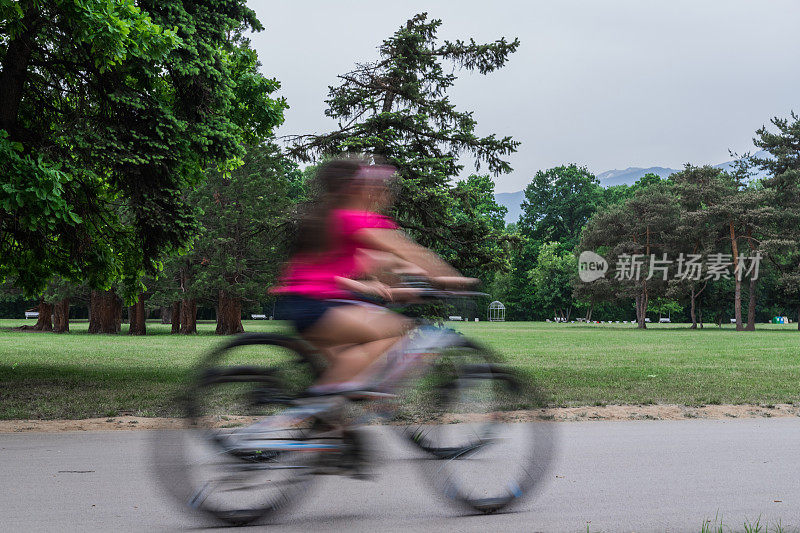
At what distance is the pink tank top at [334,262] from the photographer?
4383mm

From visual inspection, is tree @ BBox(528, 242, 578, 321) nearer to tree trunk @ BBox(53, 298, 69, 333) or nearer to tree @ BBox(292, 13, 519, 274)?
tree trunk @ BBox(53, 298, 69, 333)

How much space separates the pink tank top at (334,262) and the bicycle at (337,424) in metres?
0.32

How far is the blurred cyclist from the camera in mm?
4336

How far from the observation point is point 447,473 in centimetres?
441

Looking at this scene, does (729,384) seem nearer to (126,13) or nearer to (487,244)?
(487,244)

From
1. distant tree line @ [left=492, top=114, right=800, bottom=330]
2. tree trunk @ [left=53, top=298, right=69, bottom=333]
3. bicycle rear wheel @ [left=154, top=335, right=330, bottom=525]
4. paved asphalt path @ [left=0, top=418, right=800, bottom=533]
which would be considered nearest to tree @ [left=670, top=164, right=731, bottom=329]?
distant tree line @ [left=492, top=114, right=800, bottom=330]

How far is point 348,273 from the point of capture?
4406 mm

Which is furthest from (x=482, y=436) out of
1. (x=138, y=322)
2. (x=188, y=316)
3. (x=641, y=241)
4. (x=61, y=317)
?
(x=641, y=241)

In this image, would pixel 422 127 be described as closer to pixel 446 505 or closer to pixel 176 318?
pixel 446 505

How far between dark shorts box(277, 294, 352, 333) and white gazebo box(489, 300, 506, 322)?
299 ft

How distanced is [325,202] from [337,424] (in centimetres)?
133

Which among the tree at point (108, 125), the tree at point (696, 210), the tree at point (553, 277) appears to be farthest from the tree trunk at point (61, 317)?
the tree at point (553, 277)

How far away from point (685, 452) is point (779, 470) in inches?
34.4

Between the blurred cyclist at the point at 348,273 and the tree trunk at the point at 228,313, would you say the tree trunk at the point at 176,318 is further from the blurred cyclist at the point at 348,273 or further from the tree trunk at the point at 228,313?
the blurred cyclist at the point at 348,273
